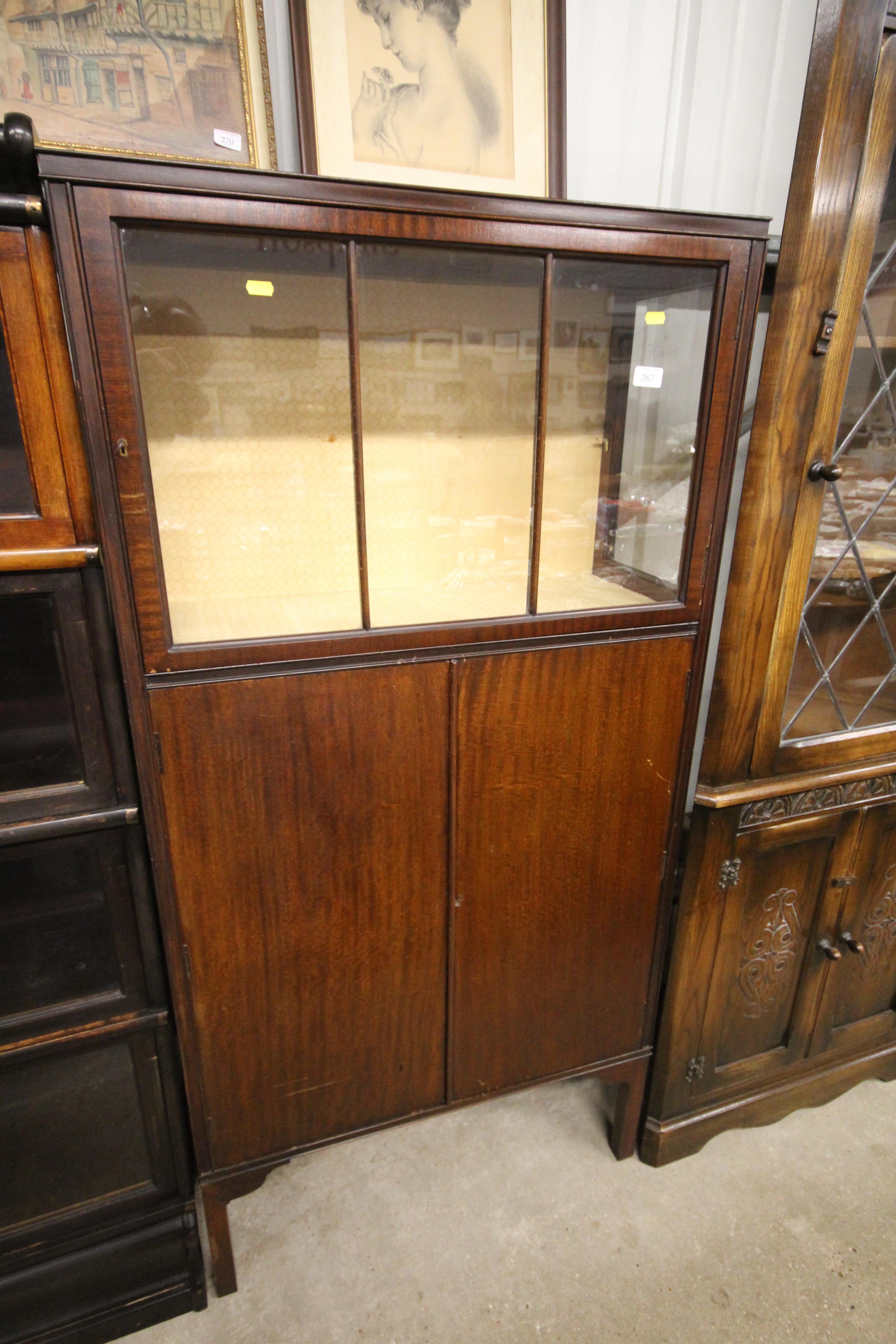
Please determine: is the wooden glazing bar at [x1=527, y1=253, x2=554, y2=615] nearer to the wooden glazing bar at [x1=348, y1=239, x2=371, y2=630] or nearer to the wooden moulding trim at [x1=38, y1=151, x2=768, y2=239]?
the wooden moulding trim at [x1=38, y1=151, x2=768, y2=239]

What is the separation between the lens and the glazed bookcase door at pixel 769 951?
50.0 inches

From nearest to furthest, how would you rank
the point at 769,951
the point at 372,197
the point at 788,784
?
1. the point at 372,197
2. the point at 788,784
3. the point at 769,951

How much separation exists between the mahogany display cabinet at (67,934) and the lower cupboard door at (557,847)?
1.51 ft

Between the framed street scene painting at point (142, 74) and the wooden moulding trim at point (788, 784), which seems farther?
the wooden moulding trim at point (788, 784)

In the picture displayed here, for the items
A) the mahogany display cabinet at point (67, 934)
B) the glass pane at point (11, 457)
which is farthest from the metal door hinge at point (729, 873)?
the glass pane at point (11, 457)

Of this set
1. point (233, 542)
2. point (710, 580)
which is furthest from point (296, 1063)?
point (710, 580)

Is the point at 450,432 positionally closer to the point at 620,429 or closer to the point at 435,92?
the point at 620,429

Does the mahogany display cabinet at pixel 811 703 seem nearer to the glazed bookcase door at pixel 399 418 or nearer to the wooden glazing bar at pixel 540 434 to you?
the glazed bookcase door at pixel 399 418

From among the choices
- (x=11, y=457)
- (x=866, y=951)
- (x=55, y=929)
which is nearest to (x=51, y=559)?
(x=11, y=457)

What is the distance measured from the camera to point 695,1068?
135 centimetres

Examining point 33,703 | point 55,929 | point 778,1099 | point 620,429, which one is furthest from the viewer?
point 778,1099

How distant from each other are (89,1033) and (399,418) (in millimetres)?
967

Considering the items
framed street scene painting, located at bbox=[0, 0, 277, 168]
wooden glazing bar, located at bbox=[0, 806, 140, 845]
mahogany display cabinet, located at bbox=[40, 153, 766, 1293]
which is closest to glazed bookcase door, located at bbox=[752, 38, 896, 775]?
mahogany display cabinet, located at bbox=[40, 153, 766, 1293]

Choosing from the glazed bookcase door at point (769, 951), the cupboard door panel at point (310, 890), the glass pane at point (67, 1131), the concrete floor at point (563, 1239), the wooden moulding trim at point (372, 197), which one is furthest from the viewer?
the glazed bookcase door at point (769, 951)
